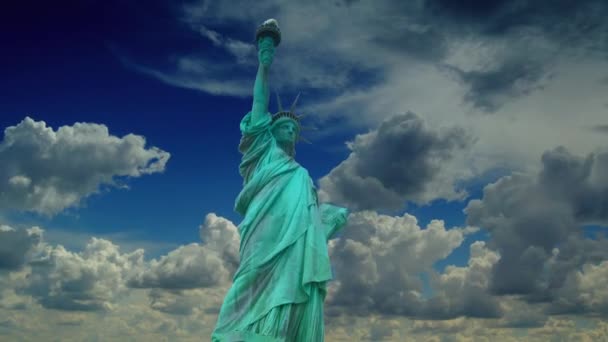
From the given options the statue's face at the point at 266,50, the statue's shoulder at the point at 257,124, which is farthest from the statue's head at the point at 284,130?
the statue's face at the point at 266,50

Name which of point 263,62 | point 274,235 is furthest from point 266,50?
point 274,235

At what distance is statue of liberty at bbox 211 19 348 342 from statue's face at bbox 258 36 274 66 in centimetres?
4

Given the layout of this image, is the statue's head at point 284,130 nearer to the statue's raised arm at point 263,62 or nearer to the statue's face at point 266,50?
the statue's raised arm at point 263,62

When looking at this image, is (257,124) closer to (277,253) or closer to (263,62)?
(263,62)

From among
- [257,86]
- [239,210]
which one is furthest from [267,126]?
[239,210]

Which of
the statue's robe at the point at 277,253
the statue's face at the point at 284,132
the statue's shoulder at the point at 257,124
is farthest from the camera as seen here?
the statue's face at the point at 284,132

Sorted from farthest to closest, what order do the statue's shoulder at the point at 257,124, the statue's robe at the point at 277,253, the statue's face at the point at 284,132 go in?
the statue's face at the point at 284,132 < the statue's shoulder at the point at 257,124 < the statue's robe at the point at 277,253

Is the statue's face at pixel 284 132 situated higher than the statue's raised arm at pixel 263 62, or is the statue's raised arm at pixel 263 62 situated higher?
the statue's raised arm at pixel 263 62

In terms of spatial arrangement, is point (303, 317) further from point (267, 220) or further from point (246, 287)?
point (267, 220)

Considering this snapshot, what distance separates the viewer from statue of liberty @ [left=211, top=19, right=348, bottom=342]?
2161cm

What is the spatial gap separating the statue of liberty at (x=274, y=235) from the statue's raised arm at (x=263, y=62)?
4 cm

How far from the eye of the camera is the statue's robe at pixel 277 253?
21.5 m

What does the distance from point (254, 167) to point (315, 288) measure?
19.1 feet

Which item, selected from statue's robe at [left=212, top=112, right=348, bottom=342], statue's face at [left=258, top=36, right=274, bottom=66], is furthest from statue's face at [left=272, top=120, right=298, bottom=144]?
statue's face at [left=258, top=36, right=274, bottom=66]
